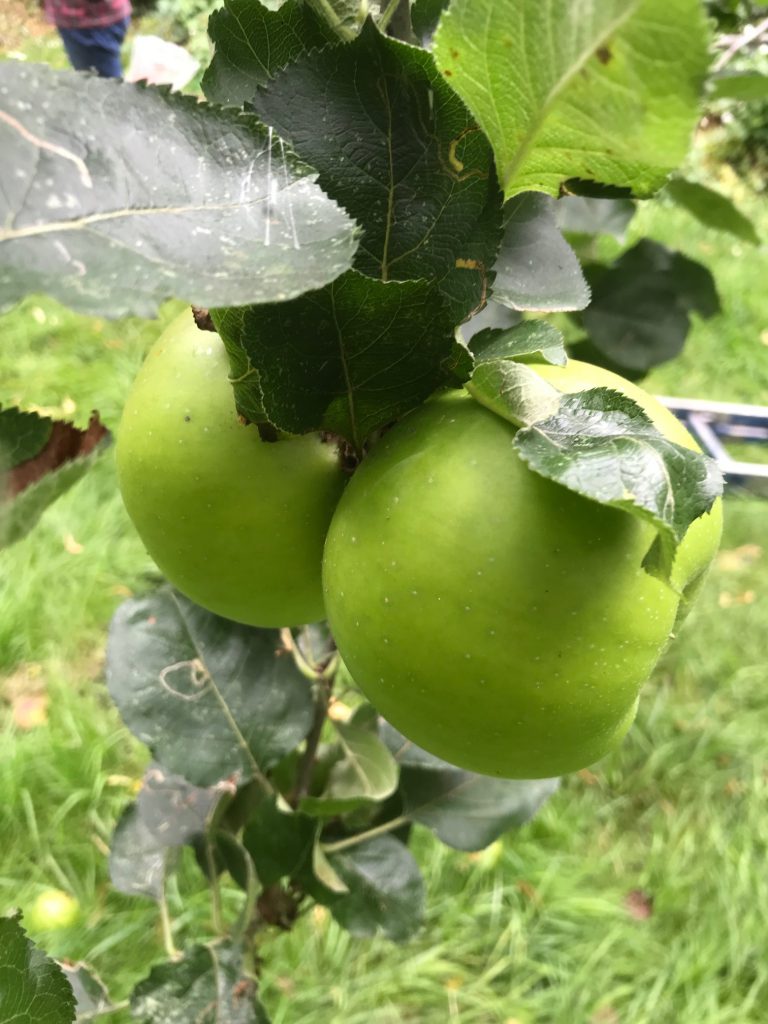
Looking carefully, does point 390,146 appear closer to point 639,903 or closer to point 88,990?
point 88,990

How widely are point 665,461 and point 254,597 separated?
0.22m

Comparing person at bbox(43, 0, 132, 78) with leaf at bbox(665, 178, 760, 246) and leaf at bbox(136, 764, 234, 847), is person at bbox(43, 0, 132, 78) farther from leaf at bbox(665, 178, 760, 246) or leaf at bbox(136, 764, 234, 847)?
leaf at bbox(136, 764, 234, 847)

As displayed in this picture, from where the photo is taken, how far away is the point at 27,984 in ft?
1.23

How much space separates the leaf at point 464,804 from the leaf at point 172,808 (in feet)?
0.60

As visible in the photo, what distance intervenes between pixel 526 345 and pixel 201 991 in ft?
1.92

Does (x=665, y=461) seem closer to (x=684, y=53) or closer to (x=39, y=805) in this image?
(x=684, y=53)

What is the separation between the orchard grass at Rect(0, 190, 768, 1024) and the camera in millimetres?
1297

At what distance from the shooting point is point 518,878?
1420 millimetres

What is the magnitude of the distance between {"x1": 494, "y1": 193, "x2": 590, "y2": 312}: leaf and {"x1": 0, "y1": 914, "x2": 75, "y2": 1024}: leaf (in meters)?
0.35

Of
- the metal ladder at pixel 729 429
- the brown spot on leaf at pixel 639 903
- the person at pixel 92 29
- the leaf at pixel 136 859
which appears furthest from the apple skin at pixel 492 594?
the person at pixel 92 29

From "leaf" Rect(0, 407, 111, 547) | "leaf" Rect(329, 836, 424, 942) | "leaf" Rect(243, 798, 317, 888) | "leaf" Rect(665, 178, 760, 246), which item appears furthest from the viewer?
"leaf" Rect(665, 178, 760, 246)

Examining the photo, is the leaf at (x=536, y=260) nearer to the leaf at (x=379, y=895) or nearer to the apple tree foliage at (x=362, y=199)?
the apple tree foliage at (x=362, y=199)

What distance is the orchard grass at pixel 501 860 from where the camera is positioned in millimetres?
1297

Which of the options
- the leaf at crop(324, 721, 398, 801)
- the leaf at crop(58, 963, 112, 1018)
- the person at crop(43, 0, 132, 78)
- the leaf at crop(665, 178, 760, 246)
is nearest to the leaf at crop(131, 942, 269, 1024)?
the leaf at crop(58, 963, 112, 1018)
